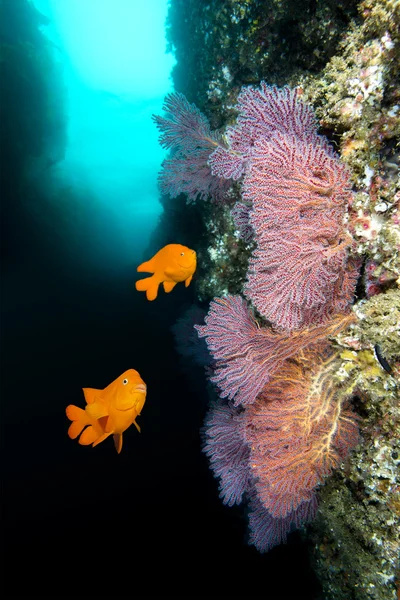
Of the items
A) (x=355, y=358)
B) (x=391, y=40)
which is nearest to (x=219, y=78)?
(x=391, y=40)

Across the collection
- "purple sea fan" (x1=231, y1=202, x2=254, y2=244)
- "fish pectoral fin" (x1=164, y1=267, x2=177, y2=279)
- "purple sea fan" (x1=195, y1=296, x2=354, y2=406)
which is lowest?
"purple sea fan" (x1=195, y1=296, x2=354, y2=406)

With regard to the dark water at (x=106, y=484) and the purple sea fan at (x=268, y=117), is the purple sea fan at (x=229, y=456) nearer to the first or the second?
the dark water at (x=106, y=484)

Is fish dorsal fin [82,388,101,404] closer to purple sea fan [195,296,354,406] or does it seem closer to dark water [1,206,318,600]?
purple sea fan [195,296,354,406]

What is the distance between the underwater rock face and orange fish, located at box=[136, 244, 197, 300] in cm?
116

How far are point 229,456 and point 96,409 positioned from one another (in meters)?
1.62

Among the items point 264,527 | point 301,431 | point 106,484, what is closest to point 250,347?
point 301,431

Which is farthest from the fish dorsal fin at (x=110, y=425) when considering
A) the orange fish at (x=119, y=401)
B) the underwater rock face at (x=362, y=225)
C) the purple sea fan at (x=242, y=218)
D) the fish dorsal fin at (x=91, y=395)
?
the purple sea fan at (x=242, y=218)

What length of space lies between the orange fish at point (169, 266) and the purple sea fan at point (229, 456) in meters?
1.55

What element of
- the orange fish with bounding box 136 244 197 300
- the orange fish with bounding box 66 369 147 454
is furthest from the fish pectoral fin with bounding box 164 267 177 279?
the orange fish with bounding box 66 369 147 454

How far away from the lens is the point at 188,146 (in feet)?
10.6

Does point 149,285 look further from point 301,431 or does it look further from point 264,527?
point 264,527

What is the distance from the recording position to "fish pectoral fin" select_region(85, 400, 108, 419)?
7.17ft

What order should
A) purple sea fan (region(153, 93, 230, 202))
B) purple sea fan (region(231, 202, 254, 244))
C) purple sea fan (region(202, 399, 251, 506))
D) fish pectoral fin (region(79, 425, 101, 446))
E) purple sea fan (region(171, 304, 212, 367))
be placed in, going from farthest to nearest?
purple sea fan (region(171, 304, 212, 367))
purple sea fan (region(153, 93, 230, 202))
purple sea fan (region(202, 399, 251, 506))
purple sea fan (region(231, 202, 254, 244))
fish pectoral fin (region(79, 425, 101, 446))

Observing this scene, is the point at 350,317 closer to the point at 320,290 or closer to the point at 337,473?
the point at 320,290
